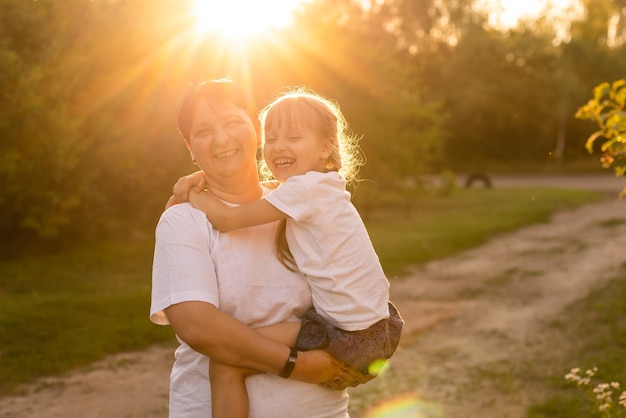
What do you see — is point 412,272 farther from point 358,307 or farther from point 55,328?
point 358,307

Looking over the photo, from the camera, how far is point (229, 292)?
250 cm

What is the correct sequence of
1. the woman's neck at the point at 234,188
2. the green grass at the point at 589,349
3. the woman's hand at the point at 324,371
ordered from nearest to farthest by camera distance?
the woman's hand at the point at 324,371 < the woman's neck at the point at 234,188 < the green grass at the point at 589,349

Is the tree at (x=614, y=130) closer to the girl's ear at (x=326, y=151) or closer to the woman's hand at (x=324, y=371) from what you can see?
the girl's ear at (x=326, y=151)

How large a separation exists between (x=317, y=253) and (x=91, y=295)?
25.0 feet

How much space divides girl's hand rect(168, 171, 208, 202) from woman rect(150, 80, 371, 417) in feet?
0.13

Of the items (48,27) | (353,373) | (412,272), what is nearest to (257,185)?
(353,373)

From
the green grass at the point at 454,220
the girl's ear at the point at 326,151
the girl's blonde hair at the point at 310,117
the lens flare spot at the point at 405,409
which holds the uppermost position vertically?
the girl's blonde hair at the point at 310,117

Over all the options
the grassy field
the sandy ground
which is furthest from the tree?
the grassy field

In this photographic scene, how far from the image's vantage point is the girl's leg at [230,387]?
2463 mm

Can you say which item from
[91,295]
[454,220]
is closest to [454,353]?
[91,295]

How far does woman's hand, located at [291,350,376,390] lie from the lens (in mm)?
2527

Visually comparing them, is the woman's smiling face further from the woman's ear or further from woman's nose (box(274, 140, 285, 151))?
the woman's ear

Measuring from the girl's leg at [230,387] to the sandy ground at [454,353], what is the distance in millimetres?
3925

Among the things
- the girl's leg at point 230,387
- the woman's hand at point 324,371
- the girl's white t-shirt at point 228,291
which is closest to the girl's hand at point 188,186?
the girl's white t-shirt at point 228,291
